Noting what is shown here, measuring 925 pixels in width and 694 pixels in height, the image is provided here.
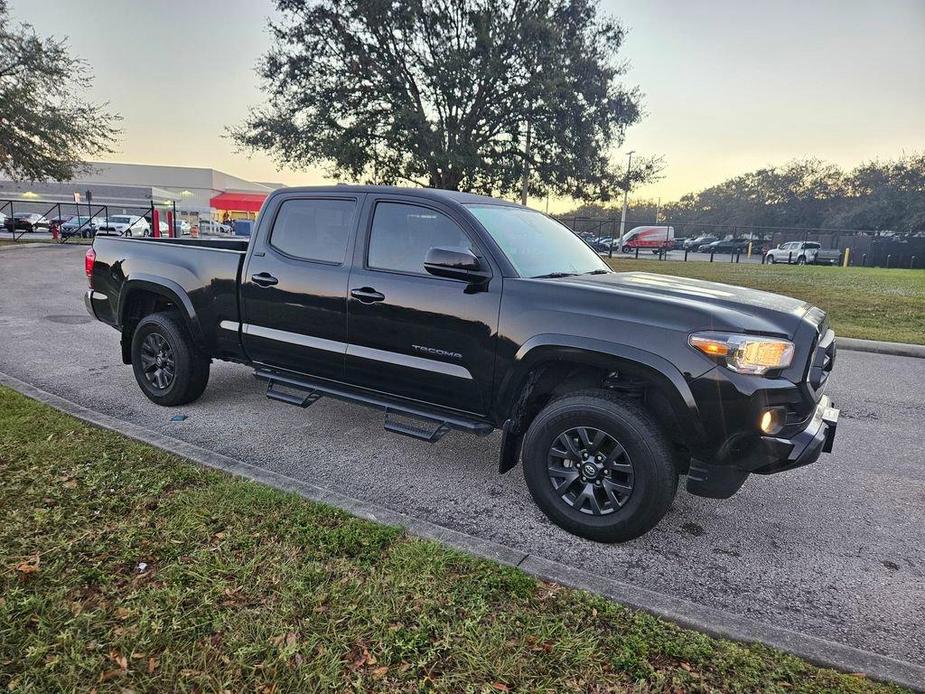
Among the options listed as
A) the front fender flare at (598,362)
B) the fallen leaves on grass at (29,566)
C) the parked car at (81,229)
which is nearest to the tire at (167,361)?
the fallen leaves on grass at (29,566)

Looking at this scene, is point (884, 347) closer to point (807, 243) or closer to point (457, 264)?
point (457, 264)

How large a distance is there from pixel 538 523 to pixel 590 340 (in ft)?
3.70

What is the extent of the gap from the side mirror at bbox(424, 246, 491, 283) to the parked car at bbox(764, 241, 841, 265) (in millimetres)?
39338

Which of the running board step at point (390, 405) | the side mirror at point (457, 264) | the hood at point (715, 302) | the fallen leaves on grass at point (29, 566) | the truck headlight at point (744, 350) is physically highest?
the side mirror at point (457, 264)

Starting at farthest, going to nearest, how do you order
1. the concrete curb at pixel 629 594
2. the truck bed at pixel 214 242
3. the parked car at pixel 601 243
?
the parked car at pixel 601 243
the truck bed at pixel 214 242
the concrete curb at pixel 629 594

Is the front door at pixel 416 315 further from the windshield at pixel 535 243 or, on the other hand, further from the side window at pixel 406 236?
the windshield at pixel 535 243

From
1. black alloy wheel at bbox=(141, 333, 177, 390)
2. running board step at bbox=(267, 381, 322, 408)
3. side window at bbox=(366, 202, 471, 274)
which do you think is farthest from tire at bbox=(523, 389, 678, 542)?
black alloy wheel at bbox=(141, 333, 177, 390)

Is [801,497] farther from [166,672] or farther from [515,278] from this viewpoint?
[166,672]

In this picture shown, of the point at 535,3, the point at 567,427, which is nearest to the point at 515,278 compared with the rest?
the point at 567,427

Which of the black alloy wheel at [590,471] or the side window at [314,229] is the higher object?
the side window at [314,229]

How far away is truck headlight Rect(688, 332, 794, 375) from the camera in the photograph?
2.92m

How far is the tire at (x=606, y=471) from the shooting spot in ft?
10.0

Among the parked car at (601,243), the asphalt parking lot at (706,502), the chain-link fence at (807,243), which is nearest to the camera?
the asphalt parking lot at (706,502)

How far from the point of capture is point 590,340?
3213 mm
